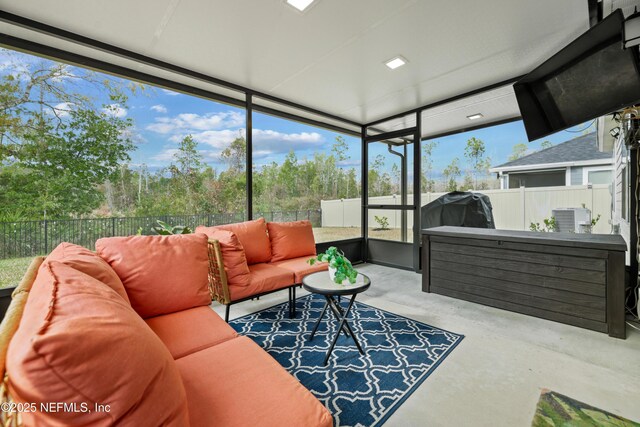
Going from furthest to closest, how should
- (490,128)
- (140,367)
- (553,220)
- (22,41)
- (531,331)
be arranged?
(490,128) → (553,220) → (531,331) → (22,41) → (140,367)

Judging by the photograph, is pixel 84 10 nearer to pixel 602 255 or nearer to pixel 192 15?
pixel 192 15

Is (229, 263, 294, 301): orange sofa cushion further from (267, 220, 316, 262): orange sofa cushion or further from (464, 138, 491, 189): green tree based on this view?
(464, 138, 491, 189): green tree

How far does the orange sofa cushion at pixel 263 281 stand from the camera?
2.54 meters

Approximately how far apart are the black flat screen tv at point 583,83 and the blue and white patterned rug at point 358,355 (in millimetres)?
2205

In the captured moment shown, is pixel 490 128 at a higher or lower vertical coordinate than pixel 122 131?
higher

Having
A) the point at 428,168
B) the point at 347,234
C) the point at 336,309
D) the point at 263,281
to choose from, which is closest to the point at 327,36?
the point at 263,281

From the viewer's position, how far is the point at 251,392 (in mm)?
1068

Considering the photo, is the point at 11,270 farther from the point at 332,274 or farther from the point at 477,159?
the point at 477,159

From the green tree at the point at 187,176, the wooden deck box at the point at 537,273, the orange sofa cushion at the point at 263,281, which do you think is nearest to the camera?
the wooden deck box at the point at 537,273

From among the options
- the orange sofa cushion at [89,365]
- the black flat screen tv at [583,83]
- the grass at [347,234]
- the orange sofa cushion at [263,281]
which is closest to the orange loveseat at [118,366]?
the orange sofa cushion at [89,365]

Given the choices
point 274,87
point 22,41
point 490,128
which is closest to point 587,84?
point 490,128

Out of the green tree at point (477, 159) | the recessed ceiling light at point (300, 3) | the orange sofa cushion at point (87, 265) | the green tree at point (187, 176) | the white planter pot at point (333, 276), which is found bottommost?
the white planter pot at point (333, 276)

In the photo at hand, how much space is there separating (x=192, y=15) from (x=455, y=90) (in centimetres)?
323

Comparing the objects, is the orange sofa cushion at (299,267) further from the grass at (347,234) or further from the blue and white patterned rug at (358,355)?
the grass at (347,234)
